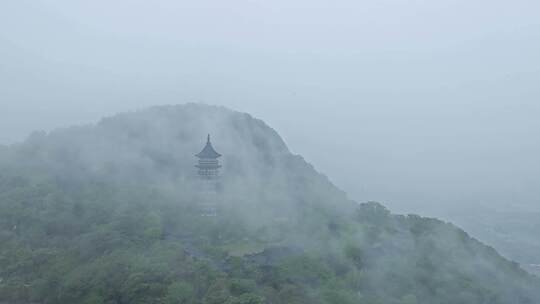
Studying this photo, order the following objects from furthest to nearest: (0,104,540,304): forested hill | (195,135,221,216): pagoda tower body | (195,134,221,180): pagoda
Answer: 1. (195,134,221,180): pagoda
2. (195,135,221,216): pagoda tower body
3. (0,104,540,304): forested hill

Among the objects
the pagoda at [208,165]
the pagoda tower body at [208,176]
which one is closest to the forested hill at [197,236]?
the pagoda tower body at [208,176]

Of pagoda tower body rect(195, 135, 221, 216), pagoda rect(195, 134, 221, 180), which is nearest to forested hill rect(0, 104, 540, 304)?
pagoda tower body rect(195, 135, 221, 216)

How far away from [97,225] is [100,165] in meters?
7.76

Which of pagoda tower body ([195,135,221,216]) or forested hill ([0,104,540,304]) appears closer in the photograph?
forested hill ([0,104,540,304])

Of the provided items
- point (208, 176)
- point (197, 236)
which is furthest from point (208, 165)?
point (197, 236)

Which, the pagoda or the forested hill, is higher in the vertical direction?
the pagoda

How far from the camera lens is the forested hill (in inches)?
711

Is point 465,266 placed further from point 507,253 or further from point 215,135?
point 215,135

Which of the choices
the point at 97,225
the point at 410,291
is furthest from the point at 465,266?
the point at 97,225

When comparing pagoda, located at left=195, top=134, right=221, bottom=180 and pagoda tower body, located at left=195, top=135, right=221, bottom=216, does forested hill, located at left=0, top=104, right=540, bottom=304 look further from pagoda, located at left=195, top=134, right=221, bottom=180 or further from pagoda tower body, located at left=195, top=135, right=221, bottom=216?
pagoda, located at left=195, top=134, right=221, bottom=180

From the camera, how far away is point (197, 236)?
2292 centimetres

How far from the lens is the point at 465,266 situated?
2448cm

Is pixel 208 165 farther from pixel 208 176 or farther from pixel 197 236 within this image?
pixel 197 236

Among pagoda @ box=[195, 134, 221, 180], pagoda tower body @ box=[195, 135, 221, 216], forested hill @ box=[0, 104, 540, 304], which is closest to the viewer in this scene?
forested hill @ box=[0, 104, 540, 304]
